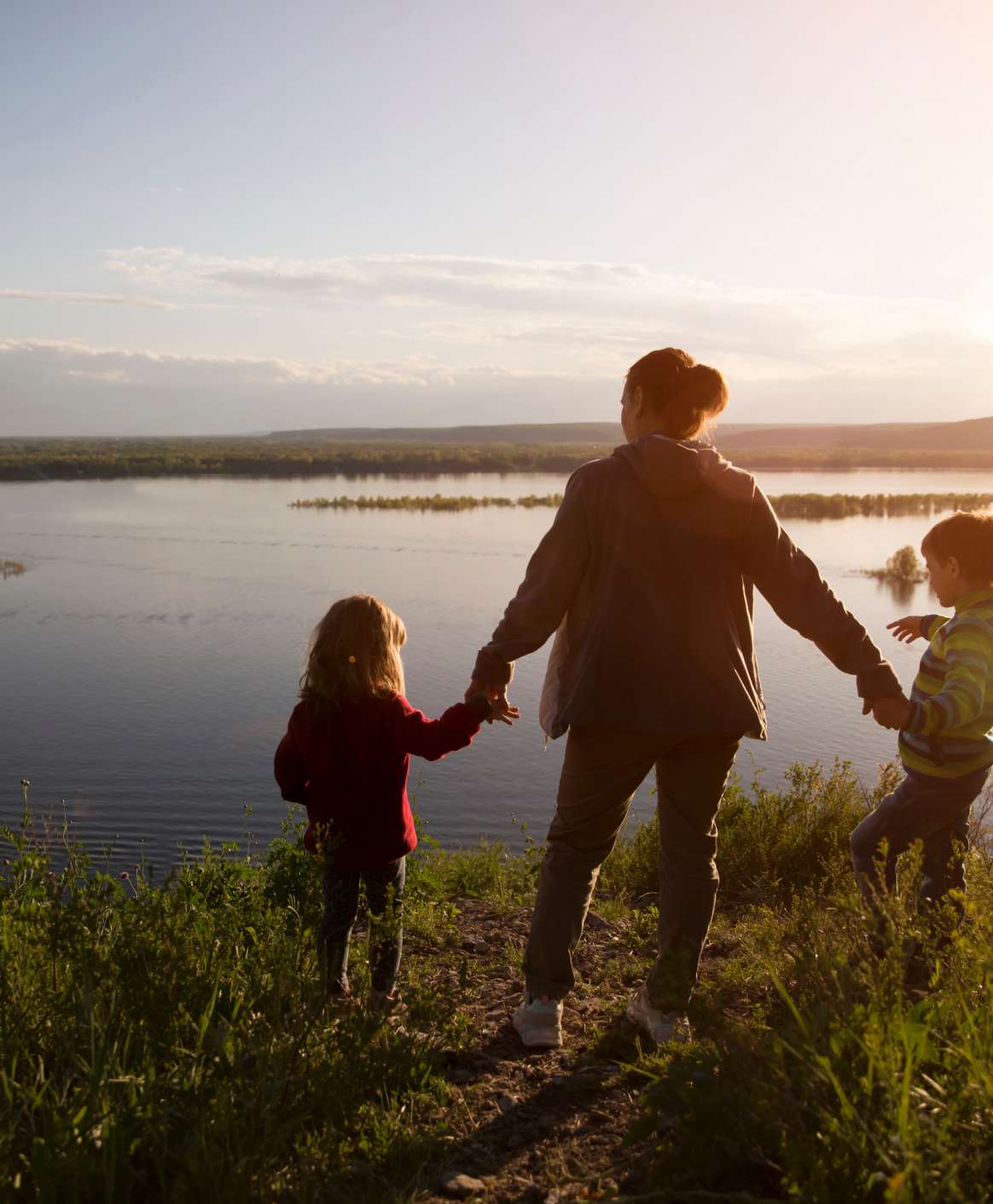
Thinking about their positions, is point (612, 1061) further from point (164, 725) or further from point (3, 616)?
point (3, 616)

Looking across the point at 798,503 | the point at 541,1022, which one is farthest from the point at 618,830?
the point at 798,503

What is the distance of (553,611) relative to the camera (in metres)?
2.82

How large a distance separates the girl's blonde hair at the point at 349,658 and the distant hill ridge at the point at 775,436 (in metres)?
113

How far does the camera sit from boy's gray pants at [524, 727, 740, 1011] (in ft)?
9.13

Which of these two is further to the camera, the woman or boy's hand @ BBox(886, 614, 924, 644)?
boy's hand @ BBox(886, 614, 924, 644)

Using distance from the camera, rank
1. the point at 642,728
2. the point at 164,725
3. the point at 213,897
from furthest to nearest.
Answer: the point at 164,725, the point at 213,897, the point at 642,728

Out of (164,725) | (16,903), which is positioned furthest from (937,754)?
(164,725)

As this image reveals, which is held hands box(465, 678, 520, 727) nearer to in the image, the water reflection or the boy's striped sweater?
the boy's striped sweater

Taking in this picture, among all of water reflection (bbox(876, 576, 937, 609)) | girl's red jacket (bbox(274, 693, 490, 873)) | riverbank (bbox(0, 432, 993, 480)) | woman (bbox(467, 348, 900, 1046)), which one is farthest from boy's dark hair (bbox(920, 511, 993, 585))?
riverbank (bbox(0, 432, 993, 480))

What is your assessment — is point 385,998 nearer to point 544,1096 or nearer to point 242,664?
point 544,1096

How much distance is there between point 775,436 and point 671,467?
174m

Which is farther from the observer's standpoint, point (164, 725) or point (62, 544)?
point (62, 544)

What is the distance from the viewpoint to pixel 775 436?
16938 cm

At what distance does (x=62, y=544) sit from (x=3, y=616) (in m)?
8.84
